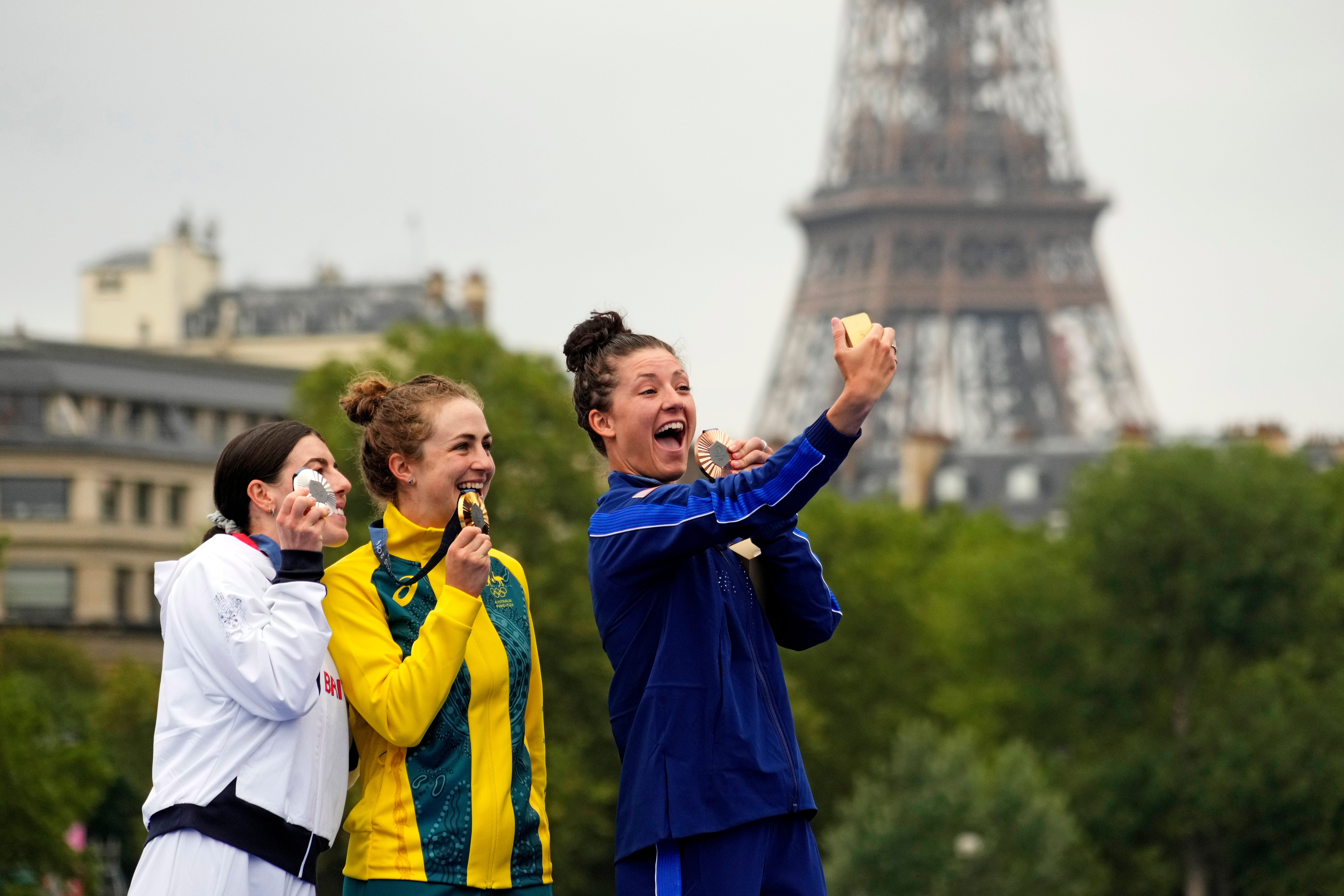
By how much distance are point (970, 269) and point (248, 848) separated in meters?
78.3

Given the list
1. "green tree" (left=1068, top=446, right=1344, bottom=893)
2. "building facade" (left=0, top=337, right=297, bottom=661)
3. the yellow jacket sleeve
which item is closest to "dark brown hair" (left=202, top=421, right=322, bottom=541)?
the yellow jacket sleeve

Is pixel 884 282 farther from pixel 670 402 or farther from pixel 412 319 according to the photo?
pixel 670 402

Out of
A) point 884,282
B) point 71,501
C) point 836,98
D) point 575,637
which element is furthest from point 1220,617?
point 836,98

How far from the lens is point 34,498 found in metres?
60.8

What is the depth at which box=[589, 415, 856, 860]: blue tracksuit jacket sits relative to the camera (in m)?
5.64

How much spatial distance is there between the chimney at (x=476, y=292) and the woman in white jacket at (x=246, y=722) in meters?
69.6

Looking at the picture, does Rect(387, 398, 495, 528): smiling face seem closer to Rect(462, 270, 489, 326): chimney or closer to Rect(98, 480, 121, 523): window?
Rect(98, 480, 121, 523): window

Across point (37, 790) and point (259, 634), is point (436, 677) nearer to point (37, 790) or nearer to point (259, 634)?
point (259, 634)

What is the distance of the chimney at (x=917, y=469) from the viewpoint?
259ft

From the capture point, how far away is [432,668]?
224 inches

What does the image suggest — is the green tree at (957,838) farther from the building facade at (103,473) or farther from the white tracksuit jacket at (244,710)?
the white tracksuit jacket at (244,710)

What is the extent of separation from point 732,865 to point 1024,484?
74618mm

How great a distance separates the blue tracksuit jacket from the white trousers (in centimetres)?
89

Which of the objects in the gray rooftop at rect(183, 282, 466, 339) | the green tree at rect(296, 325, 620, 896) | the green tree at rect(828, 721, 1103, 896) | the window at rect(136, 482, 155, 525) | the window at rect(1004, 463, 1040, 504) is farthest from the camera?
the window at rect(1004, 463, 1040, 504)
